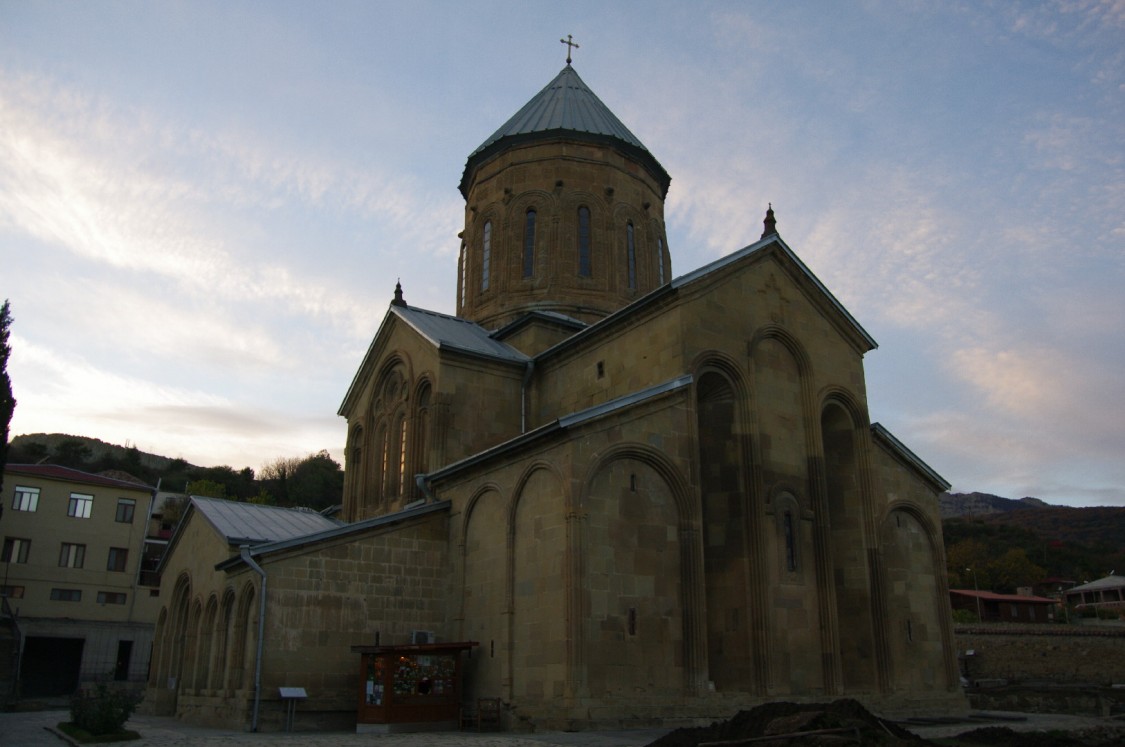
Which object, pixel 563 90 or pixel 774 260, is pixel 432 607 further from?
pixel 563 90

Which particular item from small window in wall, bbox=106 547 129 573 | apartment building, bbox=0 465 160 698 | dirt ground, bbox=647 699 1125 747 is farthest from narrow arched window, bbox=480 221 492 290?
small window in wall, bbox=106 547 129 573

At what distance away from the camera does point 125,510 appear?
36375mm

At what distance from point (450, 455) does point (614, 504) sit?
18.3ft

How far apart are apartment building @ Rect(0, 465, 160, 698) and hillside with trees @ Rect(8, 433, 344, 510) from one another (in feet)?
60.9

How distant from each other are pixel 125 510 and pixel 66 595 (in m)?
4.00

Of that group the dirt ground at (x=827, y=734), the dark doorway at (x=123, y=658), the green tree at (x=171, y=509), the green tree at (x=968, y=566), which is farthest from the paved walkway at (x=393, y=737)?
the green tree at (x=968, y=566)

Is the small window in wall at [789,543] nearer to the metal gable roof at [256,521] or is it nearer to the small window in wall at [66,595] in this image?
the metal gable roof at [256,521]

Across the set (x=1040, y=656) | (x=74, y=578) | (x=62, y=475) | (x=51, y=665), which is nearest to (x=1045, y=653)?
(x=1040, y=656)

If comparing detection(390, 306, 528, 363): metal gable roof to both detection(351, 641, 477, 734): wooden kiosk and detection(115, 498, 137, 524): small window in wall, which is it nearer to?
detection(351, 641, 477, 734): wooden kiosk

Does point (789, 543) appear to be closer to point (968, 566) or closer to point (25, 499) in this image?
point (25, 499)

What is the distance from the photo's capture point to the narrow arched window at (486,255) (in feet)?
78.7

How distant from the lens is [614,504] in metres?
13.4

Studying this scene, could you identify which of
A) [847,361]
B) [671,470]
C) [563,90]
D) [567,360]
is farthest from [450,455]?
[563,90]

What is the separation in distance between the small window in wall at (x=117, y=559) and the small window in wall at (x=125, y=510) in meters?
1.19
